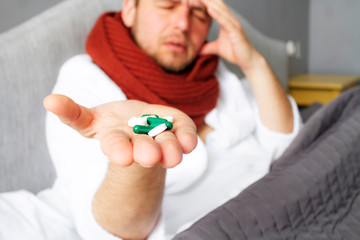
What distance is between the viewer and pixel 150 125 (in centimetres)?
48

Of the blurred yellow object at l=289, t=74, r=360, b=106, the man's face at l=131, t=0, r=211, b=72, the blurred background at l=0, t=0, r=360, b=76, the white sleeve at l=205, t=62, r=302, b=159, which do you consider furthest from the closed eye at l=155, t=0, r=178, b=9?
the blurred yellow object at l=289, t=74, r=360, b=106

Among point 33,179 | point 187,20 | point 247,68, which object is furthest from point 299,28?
point 33,179

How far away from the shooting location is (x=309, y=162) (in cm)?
84

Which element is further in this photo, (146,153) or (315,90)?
(315,90)

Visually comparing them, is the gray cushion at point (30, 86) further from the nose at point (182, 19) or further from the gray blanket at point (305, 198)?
the gray blanket at point (305, 198)

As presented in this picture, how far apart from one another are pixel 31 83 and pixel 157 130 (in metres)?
0.57

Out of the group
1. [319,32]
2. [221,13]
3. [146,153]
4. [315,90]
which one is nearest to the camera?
Answer: [146,153]

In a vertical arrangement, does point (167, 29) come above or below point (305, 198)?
above

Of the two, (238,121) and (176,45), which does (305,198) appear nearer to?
(238,121)

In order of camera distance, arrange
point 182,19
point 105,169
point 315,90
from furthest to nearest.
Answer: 1. point 315,90
2. point 182,19
3. point 105,169

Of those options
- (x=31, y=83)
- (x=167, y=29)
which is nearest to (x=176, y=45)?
(x=167, y=29)

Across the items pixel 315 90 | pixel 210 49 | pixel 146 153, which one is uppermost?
pixel 146 153

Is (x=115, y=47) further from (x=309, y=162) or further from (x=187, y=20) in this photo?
(x=309, y=162)

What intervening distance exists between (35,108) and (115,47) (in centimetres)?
26
